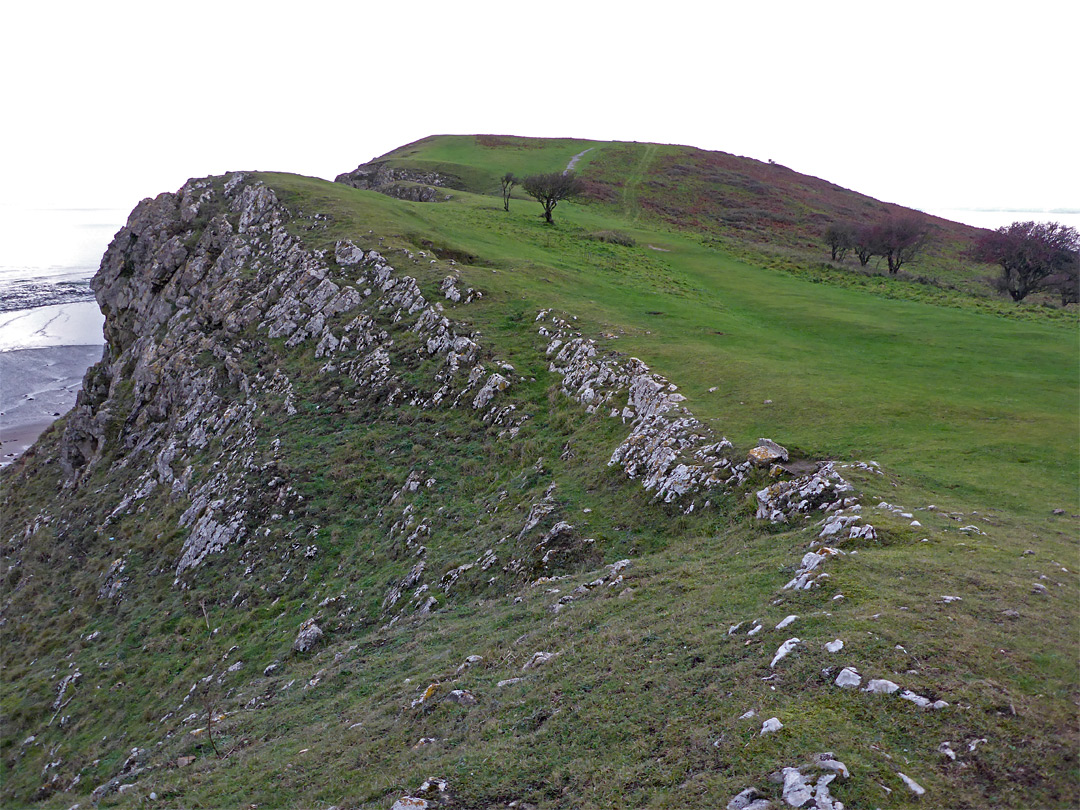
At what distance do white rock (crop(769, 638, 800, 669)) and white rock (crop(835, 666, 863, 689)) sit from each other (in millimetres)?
836

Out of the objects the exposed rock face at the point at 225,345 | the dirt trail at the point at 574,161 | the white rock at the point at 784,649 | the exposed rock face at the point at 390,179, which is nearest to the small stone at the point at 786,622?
the white rock at the point at 784,649

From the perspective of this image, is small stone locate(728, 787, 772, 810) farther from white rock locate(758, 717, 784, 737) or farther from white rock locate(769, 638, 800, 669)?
white rock locate(769, 638, 800, 669)

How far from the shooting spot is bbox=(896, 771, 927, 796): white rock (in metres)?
5.79

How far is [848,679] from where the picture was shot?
7.36 meters

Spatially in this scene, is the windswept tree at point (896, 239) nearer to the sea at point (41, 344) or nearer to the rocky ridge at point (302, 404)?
the rocky ridge at point (302, 404)

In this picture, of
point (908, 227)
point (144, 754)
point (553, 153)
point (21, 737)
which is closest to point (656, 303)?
point (144, 754)

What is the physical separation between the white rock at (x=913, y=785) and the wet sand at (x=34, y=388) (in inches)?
2988

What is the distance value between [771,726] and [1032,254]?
58.0m

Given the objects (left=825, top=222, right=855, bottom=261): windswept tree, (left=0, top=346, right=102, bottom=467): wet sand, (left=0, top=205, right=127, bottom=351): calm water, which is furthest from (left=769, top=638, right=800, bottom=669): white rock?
(left=0, top=205, right=127, bottom=351): calm water

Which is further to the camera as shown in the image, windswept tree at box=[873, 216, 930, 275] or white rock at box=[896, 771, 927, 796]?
windswept tree at box=[873, 216, 930, 275]

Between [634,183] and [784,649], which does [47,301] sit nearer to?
[634,183]

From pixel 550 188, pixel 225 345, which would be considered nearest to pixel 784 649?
pixel 225 345

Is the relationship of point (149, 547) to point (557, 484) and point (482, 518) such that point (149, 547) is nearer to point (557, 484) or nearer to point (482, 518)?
point (482, 518)

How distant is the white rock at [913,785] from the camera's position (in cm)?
579
